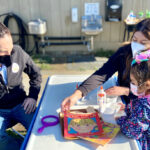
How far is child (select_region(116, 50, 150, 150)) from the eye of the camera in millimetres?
1286

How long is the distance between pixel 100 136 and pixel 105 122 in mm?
156

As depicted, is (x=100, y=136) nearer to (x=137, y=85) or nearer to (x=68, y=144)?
(x=68, y=144)

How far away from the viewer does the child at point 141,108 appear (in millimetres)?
1286

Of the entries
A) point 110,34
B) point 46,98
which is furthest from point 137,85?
point 110,34

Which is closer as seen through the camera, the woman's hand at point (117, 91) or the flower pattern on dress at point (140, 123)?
the flower pattern on dress at point (140, 123)

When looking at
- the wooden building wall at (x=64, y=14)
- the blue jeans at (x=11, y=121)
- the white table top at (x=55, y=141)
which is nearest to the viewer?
the white table top at (x=55, y=141)

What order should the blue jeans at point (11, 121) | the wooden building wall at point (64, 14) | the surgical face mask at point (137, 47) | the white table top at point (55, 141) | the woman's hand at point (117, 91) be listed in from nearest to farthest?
1. the white table top at point (55, 141)
2. the surgical face mask at point (137, 47)
3. the woman's hand at point (117, 91)
4. the blue jeans at point (11, 121)
5. the wooden building wall at point (64, 14)

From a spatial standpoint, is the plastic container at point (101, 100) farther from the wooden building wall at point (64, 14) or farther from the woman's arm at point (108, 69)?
the wooden building wall at point (64, 14)

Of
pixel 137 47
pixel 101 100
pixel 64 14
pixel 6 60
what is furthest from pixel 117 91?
pixel 64 14

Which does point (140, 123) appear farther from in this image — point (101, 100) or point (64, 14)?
point (64, 14)

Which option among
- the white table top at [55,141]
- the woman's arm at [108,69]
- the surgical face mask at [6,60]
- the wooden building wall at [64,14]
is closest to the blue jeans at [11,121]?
the white table top at [55,141]

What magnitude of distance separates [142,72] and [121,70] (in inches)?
23.1

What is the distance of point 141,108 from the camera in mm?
1294

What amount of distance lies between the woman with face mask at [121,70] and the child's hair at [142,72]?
0.22 meters
